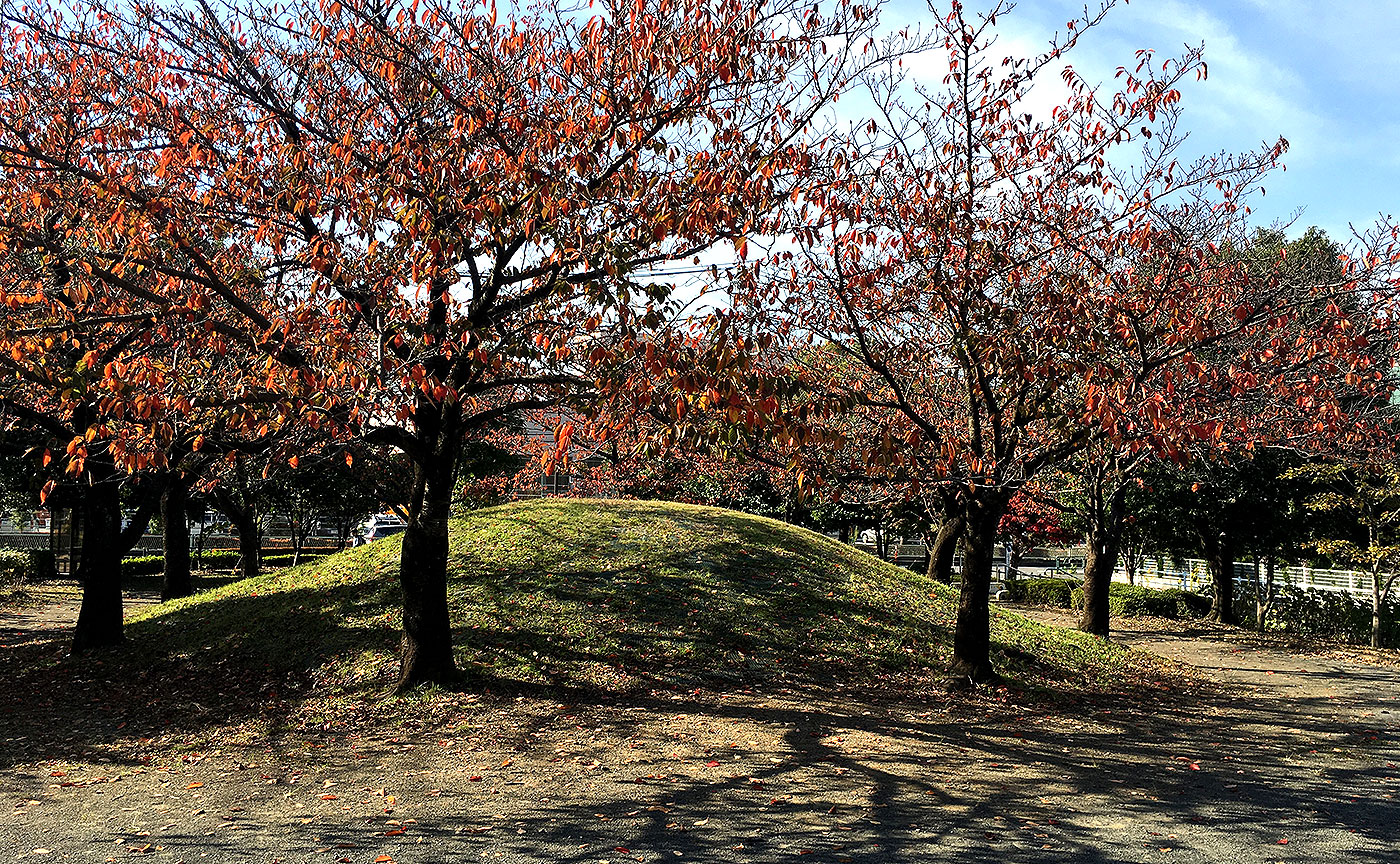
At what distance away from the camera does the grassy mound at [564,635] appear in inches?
410

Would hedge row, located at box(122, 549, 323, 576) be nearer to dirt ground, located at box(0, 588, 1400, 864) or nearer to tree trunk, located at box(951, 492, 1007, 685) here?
dirt ground, located at box(0, 588, 1400, 864)

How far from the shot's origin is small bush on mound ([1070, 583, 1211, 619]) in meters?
23.3

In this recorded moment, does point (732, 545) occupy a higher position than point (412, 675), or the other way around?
point (732, 545)

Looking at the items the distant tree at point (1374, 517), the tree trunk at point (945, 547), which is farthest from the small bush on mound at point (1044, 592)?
the tree trunk at point (945, 547)

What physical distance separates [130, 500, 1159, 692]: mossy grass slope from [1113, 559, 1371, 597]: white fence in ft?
48.9

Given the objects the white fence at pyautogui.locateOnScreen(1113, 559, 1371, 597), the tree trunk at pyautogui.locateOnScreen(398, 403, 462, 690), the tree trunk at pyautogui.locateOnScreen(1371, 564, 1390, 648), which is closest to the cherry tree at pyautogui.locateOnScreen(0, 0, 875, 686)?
the tree trunk at pyautogui.locateOnScreen(398, 403, 462, 690)

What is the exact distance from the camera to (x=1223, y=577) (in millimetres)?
21781

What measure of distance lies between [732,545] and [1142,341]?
8.86 m

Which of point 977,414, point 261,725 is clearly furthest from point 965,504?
point 261,725

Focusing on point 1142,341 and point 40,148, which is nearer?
point 40,148

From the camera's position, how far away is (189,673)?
37.8 feet

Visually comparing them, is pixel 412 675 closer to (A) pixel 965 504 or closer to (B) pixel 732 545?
(A) pixel 965 504

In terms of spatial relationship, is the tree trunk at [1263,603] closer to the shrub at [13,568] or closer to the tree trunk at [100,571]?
the tree trunk at [100,571]

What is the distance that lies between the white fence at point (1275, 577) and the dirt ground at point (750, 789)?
62.5ft
